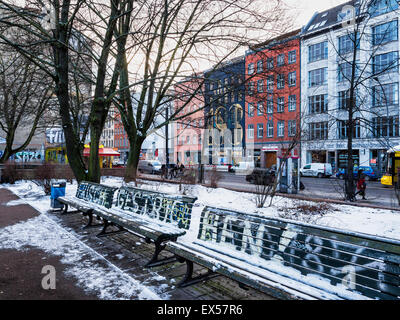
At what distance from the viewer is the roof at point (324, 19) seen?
37562 millimetres

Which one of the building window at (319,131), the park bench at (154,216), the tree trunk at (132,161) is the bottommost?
the park bench at (154,216)

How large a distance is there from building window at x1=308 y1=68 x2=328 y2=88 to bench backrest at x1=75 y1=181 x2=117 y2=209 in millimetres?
35440

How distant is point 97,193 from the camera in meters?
7.75

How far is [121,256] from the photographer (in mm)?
4938

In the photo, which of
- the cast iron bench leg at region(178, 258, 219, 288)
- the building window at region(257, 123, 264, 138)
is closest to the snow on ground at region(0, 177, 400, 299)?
the cast iron bench leg at region(178, 258, 219, 288)

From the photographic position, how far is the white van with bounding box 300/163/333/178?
105 ft

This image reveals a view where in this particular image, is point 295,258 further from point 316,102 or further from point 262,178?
point 316,102

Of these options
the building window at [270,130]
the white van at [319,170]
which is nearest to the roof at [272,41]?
the white van at [319,170]

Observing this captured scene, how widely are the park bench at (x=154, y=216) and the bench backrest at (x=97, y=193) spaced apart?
0.80 ft

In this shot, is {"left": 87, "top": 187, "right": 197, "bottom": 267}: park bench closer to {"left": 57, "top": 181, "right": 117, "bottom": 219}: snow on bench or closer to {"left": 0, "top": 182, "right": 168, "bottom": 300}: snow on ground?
{"left": 57, "top": 181, "right": 117, "bottom": 219}: snow on bench

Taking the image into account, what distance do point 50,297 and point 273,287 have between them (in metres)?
2.52

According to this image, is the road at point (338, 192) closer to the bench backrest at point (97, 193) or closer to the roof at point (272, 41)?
the roof at point (272, 41)
